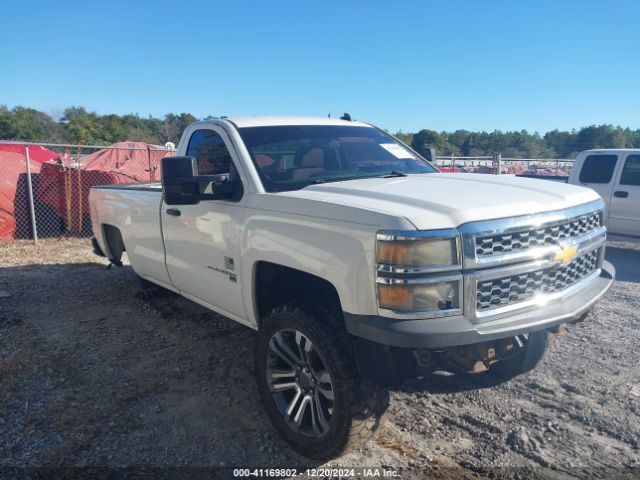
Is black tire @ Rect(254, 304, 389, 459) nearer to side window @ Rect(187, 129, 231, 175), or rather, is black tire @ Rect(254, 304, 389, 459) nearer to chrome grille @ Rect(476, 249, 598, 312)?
chrome grille @ Rect(476, 249, 598, 312)

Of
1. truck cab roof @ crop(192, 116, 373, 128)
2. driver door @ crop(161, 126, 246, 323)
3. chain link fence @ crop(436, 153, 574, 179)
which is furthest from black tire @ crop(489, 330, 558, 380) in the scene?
chain link fence @ crop(436, 153, 574, 179)

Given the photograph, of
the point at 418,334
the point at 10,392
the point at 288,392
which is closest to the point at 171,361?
the point at 10,392

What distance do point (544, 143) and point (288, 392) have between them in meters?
43.2

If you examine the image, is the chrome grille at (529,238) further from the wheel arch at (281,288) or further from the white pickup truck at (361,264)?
the wheel arch at (281,288)

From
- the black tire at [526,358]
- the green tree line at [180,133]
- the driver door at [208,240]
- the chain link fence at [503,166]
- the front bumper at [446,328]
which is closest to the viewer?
the front bumper at [446,328]

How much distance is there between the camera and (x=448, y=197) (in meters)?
2.71

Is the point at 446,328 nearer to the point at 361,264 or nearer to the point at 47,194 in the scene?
the point at 361,264

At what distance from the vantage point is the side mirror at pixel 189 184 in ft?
10.4

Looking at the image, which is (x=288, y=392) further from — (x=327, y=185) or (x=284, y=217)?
(x=327, y=185)

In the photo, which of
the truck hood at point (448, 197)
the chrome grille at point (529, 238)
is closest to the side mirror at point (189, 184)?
the truck hood at point (448, 197)

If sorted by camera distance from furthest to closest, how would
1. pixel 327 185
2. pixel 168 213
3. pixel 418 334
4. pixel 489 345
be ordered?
pixel 168 213, pixel 327 185, pixel 489 345, pixel 418 334

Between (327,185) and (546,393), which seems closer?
(327,185)

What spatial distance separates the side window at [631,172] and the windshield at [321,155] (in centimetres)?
632

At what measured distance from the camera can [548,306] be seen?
8.77 feet
